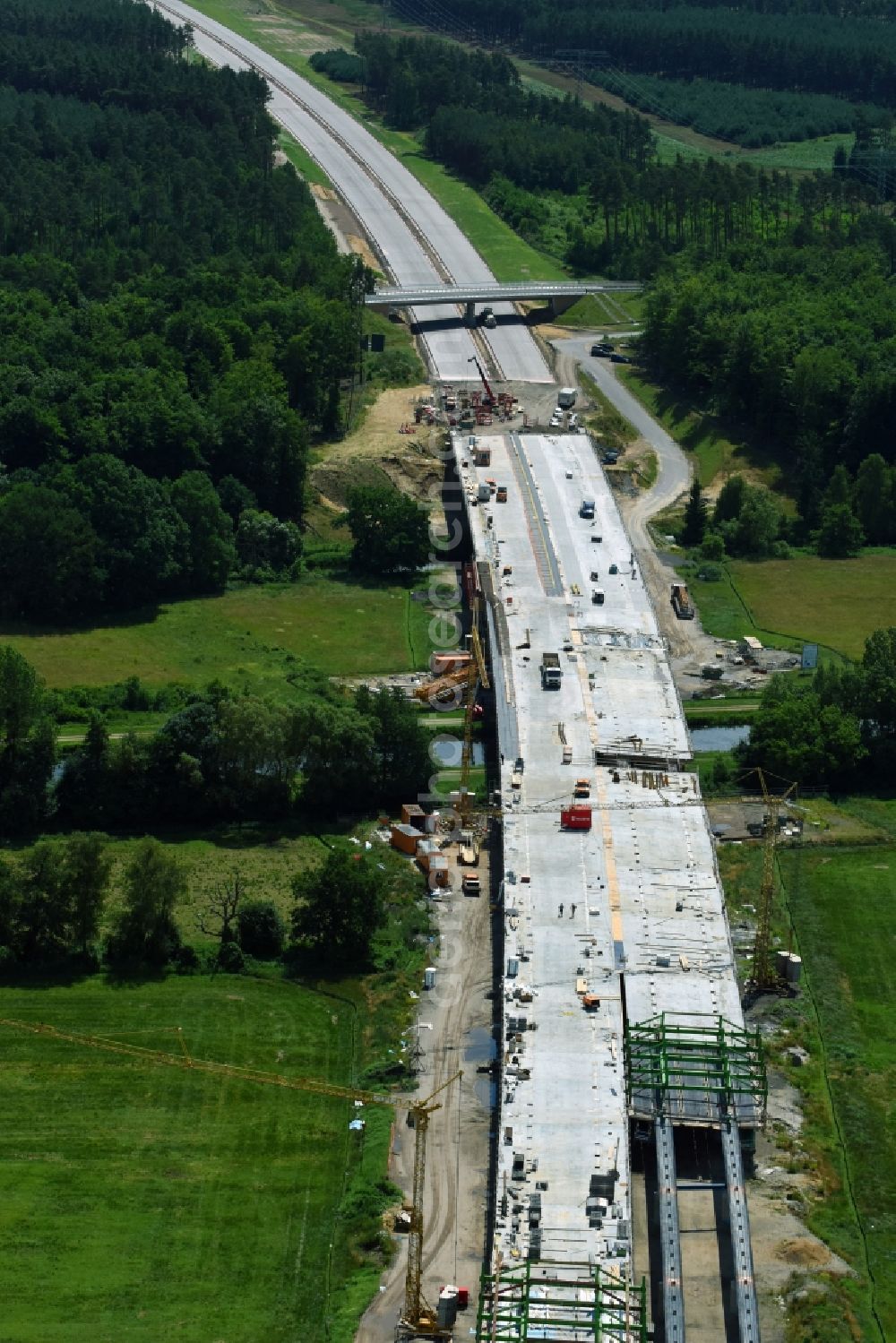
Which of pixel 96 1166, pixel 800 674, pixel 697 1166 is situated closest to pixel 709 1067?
pixel 697 1166

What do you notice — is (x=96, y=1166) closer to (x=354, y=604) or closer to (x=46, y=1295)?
(x=46, y=1295)

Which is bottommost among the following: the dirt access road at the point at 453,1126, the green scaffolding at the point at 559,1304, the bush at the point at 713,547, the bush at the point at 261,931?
the green scaffolding at the point at 559,1304

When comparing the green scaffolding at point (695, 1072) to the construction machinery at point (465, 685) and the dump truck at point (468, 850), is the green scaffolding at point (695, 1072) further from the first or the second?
the construction machinery at point (465, 685)

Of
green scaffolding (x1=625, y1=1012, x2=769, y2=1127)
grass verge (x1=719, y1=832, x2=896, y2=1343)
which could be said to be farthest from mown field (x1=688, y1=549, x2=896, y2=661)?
green scaffolding (x1=625, y1=1012, x2=769, y2=1127)

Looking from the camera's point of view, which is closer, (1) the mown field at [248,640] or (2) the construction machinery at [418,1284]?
(2) the construction machinery at [418,1284]

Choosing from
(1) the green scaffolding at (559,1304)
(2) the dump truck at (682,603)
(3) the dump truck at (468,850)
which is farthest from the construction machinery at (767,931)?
(2) the dump truck at (682,603)

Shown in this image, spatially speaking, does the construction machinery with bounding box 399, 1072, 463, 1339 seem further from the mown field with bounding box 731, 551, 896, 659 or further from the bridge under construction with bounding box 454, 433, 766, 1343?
the mown field with bounding box 731, 551, 896, 659
